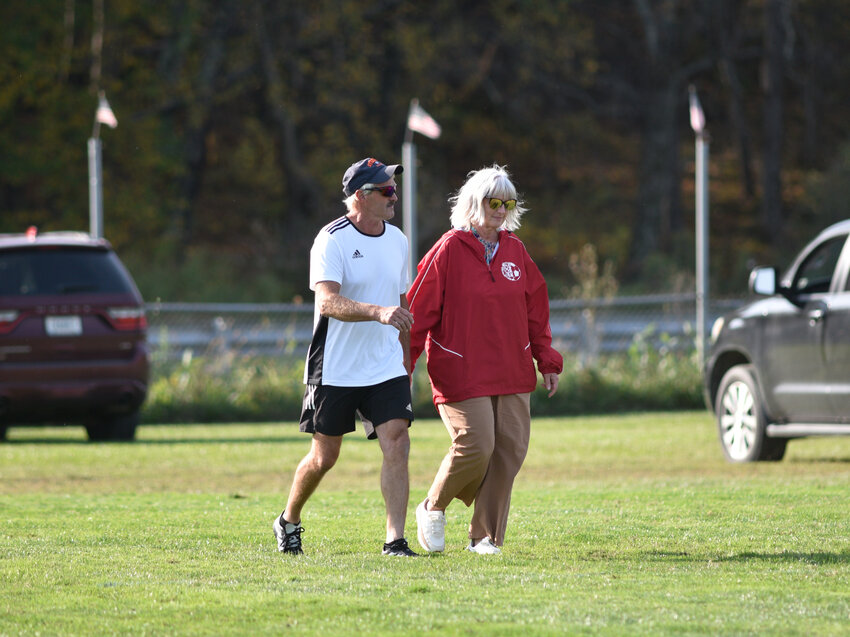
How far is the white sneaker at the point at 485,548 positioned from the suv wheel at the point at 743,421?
558cm

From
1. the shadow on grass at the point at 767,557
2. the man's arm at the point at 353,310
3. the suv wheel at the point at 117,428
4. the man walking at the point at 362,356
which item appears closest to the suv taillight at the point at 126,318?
the suv wheel at the point at 117,428

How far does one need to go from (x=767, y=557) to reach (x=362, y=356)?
211cm

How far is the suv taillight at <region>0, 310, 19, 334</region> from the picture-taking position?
14445 millimetres

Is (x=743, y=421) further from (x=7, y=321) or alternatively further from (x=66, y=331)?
(x=7, y=321)

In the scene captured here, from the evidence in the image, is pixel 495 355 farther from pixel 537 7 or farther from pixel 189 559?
pixel 537 7

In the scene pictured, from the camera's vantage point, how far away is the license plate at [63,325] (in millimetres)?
14594

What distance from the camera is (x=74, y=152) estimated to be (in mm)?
31453

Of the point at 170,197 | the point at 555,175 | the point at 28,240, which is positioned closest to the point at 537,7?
the point at 170,197

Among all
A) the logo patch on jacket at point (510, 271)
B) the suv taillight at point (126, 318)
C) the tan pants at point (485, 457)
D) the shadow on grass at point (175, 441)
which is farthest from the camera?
the shadow on grass at point (175, 441)

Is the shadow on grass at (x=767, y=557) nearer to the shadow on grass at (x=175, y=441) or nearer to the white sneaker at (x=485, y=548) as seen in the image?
the white sneaker at (x=485, y=548)

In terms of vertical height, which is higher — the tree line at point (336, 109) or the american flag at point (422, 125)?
the tree line at point (336, 109)

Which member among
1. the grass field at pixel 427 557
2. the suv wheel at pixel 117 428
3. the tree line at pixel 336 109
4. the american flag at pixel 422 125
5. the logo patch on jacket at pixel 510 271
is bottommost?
the grass field at pixel 427 557

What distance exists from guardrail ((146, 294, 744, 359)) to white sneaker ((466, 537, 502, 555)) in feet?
37.4

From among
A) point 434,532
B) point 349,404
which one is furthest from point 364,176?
point 434,532
